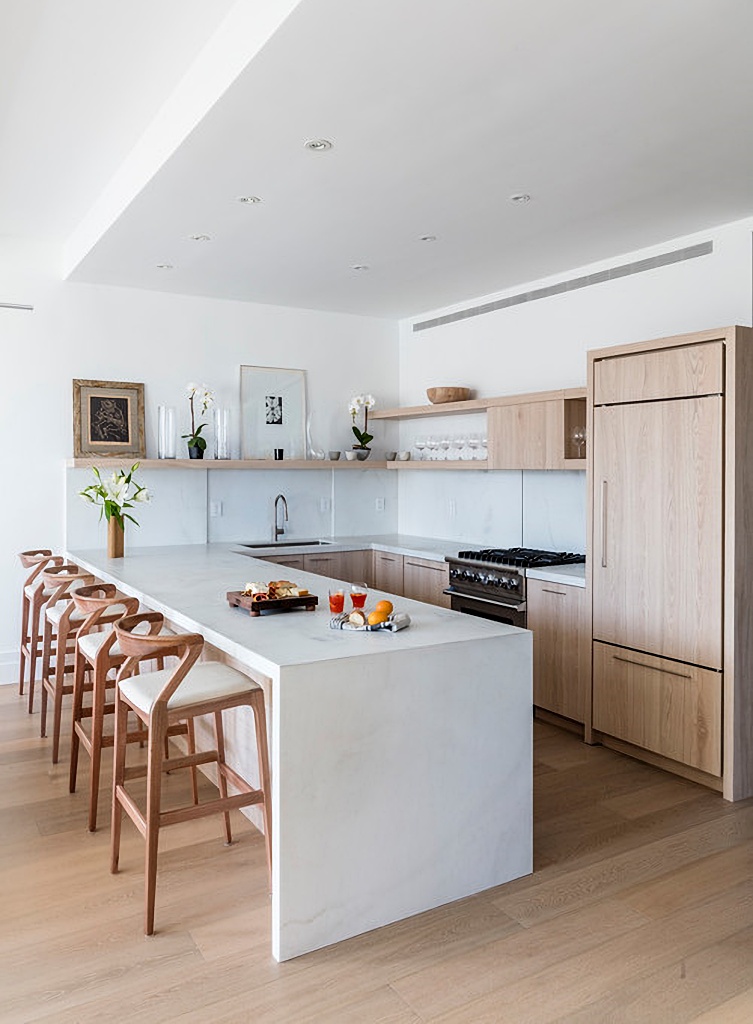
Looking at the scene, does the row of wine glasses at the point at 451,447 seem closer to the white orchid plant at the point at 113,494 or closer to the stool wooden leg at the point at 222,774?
the white orchid plant at the point at 113,494

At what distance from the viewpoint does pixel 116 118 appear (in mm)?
3332

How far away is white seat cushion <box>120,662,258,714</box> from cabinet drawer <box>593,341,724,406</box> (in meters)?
2.25

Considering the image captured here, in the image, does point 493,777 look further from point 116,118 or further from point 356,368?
point 356,368

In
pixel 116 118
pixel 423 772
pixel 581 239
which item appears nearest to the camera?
pixel 423 772

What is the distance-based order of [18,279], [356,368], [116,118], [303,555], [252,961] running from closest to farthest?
1. [252,961]
2. [116,118]
3. [18,279]
4. [303,555]
5. [356,368]

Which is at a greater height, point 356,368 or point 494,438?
point 356,368

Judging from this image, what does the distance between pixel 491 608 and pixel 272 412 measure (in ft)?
7.75

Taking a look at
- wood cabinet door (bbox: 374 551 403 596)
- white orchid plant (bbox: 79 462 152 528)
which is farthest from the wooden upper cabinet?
white orchid plant (bbox: 79 462 152 528)

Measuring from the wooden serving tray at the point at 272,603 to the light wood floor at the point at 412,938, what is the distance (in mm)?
886

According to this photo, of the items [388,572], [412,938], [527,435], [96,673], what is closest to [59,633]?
[96,673]

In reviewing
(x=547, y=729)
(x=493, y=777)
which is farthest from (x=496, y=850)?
(x=547, y=729)

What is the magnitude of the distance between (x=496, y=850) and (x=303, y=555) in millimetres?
3041

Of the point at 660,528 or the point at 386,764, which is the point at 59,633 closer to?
the point at 386,764

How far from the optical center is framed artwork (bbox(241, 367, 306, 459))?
19.0ft
